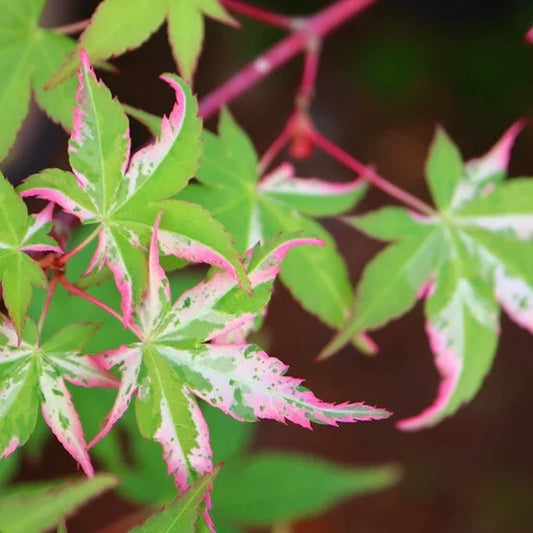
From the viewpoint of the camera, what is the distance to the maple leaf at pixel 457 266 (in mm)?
678

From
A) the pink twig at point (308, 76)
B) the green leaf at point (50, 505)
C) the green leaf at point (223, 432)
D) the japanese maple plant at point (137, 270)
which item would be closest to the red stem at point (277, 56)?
the pink twig at point (308, 76)

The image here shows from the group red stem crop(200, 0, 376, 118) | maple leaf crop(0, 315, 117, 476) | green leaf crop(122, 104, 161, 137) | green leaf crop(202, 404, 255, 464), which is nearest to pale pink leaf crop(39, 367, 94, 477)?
maple leaf crop(0, 315, 117, 476)

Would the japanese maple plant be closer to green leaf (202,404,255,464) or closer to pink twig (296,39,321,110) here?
pink twig (296,39,321,110)

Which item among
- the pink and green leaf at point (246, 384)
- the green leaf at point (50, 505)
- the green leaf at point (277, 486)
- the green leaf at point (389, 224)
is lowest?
the green leaf at point (277, 486)

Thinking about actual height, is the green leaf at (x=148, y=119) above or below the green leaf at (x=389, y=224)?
above

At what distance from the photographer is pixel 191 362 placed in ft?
1.71

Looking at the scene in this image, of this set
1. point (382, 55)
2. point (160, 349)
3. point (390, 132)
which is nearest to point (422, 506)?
point (390, 132)

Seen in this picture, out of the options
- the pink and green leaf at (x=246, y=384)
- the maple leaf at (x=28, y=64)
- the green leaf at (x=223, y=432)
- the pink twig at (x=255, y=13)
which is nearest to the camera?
the pink and green leaf at (x=246, y=384)

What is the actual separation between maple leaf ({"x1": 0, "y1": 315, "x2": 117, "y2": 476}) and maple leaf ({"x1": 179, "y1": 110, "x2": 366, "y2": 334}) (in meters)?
0.18

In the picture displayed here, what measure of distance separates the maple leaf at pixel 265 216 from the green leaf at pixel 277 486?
49 cm

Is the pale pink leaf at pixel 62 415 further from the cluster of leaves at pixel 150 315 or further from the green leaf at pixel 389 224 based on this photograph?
the green leaf at pixel 389 224

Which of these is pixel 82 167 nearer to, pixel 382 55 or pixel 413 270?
pixel 413 270

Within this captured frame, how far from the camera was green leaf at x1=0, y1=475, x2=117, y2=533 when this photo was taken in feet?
1.80

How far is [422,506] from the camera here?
5.49 feet
